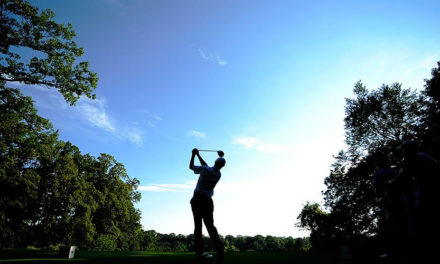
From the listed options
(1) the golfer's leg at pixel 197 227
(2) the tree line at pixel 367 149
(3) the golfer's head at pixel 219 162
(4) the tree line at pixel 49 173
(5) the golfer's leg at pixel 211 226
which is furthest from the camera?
(2) the tree line at pixel 367 149

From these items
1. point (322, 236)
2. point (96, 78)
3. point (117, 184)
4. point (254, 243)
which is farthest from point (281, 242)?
point (96, 78)

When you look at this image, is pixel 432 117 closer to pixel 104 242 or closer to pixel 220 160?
pixel 220 160

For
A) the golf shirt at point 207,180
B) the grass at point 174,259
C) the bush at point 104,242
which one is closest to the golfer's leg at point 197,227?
the golf shirt at point 207,180

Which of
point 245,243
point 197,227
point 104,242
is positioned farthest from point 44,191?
point 245,243

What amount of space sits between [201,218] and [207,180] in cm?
86

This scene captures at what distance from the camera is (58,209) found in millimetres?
31422

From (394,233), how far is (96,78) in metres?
20.1

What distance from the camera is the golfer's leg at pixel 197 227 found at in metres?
5.18

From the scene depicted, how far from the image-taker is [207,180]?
5.45 metres

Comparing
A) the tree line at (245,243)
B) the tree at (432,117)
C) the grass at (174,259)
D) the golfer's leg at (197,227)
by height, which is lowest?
the tree line at (245,243)

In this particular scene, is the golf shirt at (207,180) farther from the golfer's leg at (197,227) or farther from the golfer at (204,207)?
the golfer's leg at (197,227)

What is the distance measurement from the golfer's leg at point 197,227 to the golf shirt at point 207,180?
35 cm

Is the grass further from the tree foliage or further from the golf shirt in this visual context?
the tree foliage

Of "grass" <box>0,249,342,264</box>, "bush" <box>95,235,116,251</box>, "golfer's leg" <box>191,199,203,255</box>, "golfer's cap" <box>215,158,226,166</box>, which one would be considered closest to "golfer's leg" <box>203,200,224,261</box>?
"golfer's leg" <box>191,199,203,255</box>
